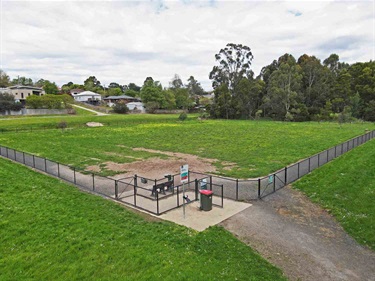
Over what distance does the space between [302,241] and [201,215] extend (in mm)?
3935

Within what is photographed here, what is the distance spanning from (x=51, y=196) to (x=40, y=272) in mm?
6619

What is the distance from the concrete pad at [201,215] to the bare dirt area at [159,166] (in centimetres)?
597

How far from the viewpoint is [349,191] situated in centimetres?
1448

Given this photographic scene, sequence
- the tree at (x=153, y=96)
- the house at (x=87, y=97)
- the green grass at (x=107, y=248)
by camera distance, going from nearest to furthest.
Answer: the green grass at (x=107, y=248)
the tree at (x=153, y=96)
the house at (x=87, y=97)

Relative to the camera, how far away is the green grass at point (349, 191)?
1069 centimetres

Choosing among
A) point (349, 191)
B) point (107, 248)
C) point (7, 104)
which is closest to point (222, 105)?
point (7, 104)

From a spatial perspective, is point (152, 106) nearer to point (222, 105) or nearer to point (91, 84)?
point (222, 105)

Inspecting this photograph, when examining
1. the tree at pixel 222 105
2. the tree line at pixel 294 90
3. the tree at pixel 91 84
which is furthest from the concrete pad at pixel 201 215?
the tree at pixel 91 84

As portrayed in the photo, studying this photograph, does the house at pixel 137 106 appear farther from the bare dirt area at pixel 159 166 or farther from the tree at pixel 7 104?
the bare dirt area at pixel 159 166

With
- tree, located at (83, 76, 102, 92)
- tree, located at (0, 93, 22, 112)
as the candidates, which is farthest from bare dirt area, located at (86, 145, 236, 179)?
tree, located at (83, 76, 102, 92)

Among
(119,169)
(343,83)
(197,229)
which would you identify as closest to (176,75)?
(343,83)

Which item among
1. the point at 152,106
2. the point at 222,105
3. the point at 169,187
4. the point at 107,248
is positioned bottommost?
the point at 107,248

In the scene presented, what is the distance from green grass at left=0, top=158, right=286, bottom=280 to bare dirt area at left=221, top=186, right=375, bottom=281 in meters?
0.66

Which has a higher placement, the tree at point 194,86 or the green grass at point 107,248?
the tree at point 194,86
